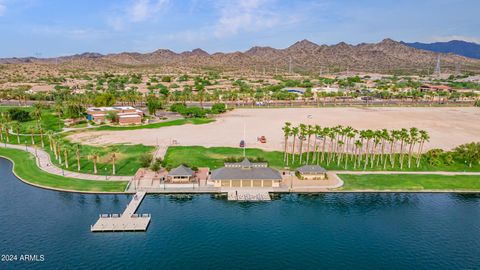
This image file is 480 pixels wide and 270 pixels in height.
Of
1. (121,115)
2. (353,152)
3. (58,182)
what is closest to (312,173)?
(353,152)

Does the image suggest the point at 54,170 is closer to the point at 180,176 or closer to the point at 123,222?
the point at 180,176

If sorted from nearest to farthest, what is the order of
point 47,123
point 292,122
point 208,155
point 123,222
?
point 123,222, point 208,155, point 47,123, point 292,122

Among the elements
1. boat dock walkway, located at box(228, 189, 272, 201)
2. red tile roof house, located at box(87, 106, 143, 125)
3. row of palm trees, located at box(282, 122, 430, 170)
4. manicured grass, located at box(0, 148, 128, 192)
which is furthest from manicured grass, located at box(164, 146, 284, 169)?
red tile roof house, located at box(87, 106, 143, 125)

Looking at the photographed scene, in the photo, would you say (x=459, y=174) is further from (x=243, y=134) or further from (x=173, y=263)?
(x=173, y=263)

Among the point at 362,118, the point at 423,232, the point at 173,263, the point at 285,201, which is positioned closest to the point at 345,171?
the point at 285,201

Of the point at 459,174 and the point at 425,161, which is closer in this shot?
the point at 459,174
